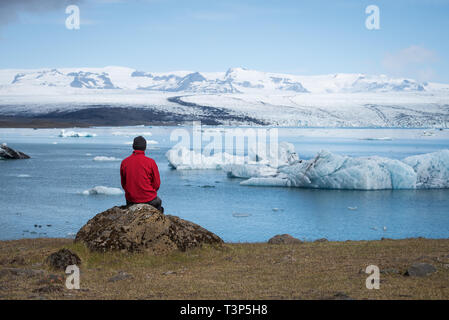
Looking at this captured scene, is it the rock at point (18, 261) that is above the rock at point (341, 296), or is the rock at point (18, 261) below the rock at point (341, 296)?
below

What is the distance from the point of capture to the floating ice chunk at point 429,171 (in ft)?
65.6

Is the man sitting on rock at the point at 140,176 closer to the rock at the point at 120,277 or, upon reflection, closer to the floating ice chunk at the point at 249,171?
the rock at the point at 120,277

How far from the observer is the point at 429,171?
66.7 feet

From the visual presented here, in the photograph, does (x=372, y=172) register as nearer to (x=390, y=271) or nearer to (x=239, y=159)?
(x=239, y=159)

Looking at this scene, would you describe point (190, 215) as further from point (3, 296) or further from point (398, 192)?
point (3, 296)

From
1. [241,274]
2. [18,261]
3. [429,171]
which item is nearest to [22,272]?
[18,261]

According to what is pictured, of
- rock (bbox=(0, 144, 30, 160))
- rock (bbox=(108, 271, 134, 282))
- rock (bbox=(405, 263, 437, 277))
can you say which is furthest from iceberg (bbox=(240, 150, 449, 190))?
rock (bbox=(0, 144, 30, 160))

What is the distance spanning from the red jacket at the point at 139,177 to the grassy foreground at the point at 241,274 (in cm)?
80

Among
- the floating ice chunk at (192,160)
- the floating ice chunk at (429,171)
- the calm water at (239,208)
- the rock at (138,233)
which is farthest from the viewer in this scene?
the floating ice chunk at (192,160)

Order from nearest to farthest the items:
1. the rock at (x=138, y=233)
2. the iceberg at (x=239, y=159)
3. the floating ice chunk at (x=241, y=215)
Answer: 1. the rock at (x=138, y=233)
2. the floating ice chunk at (x=241, y=215)
3. the iceberg at (x=239, y=159)

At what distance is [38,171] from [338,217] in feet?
51.9

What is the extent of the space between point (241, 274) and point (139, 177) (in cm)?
191

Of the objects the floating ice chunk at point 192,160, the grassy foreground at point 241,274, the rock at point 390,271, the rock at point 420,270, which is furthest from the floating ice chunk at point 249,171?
the rock at point 420,270

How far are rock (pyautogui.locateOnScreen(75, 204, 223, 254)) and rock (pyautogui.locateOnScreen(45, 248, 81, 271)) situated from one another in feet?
1.40
